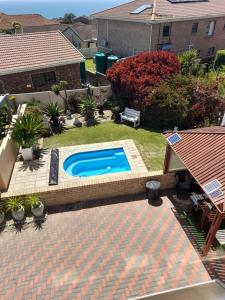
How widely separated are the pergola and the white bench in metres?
6.97

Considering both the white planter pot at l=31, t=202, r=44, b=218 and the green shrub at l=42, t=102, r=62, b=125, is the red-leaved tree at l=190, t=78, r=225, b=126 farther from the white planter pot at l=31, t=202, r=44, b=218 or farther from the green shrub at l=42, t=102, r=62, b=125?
the white planter pot at l=31, t=202, r=44, b=218

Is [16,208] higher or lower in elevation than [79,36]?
lower

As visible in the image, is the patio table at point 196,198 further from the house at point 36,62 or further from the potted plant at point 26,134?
the house at point 36,62

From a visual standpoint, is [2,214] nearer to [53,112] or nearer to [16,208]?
[16,208]

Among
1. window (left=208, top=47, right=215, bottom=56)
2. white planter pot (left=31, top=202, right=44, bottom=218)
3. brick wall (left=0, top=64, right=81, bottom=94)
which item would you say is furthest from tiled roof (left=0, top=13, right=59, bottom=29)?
white planter pot (left=31, top=202, right=44, bottom=218)

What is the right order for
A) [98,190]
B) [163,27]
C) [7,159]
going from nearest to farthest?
[98,190] < [7,159] < [163,27]

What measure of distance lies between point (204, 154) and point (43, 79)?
58.8ft

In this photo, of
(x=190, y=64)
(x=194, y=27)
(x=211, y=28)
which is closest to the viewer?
(x=190, y=64)

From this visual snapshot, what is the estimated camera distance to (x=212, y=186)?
950cm

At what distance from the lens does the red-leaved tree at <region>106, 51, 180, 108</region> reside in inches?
758

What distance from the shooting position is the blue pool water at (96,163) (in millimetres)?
15758

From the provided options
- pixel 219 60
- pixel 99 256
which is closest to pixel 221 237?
pixel 99 256

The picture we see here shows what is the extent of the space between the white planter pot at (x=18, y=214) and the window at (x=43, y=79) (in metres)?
15.0

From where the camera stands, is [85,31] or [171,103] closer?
[171,103]
